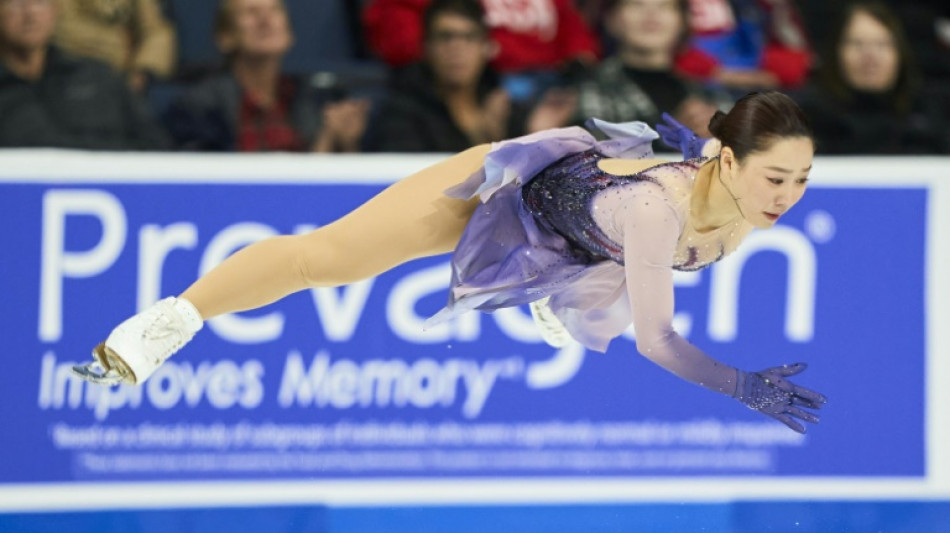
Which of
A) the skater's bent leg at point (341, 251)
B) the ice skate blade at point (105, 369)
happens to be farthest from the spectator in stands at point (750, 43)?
the ice skate blade at point (105, 369)

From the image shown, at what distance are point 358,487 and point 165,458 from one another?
61 cm

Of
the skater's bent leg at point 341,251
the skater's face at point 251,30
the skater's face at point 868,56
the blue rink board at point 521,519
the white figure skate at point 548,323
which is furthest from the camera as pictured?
the skater's face at point 868,56

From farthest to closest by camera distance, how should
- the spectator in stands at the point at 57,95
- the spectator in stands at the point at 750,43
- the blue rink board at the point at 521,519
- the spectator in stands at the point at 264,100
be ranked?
the spectator in stands at the point at 750,43, the spectator in stands at the point at 264,100, the spectator in stands at the point at 57,95, the blue rink board at the point at 521,519

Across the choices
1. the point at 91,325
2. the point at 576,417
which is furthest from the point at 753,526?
the point at 91,325

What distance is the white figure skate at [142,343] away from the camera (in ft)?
10.9

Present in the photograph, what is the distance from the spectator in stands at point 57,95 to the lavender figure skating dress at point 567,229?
1.82m

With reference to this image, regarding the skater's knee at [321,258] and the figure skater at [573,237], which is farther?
the skater's knee at [321,258]

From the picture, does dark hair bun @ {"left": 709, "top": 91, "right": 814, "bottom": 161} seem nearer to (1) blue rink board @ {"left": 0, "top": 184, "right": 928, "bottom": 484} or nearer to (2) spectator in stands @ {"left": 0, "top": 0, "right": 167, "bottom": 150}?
(1) blue rink board @ {"left": 0, "top": 184, "right": 928, "bottom": 484}

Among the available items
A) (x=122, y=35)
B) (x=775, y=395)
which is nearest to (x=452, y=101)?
(x=122, y=35)

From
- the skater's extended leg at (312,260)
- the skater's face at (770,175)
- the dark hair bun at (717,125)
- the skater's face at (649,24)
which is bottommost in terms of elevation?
the skater's extended leg at (312,260)

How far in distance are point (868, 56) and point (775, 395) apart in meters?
2.75

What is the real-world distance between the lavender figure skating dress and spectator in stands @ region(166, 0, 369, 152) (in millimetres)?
1675

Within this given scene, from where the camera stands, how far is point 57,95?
4.97m

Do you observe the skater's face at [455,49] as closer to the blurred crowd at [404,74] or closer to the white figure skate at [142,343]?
the blurred crowd at [404,74]
